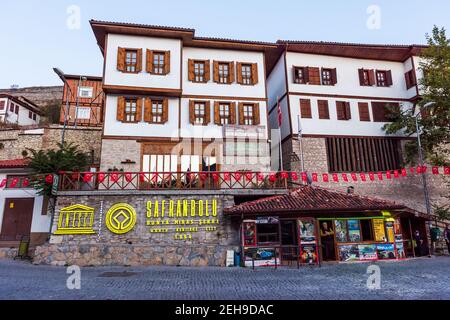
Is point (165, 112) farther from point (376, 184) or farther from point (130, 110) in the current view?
point (376, 184)

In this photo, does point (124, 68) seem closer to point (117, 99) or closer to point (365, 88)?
point (117, 99)

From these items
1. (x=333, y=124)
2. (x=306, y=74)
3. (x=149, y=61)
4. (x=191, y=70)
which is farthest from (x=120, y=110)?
(x=333, y=124)

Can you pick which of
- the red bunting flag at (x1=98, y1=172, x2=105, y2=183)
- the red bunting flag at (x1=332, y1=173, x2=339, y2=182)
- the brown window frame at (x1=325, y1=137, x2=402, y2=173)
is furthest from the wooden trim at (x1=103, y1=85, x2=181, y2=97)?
the red bunting flag at (x1=332, y1=173, x2=339, y2=182)

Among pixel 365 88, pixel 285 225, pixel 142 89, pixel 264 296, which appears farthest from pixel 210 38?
pixel 264 296

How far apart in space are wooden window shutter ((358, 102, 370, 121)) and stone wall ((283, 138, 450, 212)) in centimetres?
342

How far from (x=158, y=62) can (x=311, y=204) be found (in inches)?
483

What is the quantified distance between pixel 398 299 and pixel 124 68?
1721 centimetres

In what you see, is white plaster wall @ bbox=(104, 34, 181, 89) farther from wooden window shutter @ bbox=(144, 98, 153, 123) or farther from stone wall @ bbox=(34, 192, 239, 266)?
stone wall @ bbox=(34, 192, 239, 266)

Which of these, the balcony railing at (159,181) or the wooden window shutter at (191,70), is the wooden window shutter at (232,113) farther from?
the balcony railing at (159,181)

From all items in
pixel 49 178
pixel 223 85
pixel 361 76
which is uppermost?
pixel 361 76

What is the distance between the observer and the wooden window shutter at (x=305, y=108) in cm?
2052

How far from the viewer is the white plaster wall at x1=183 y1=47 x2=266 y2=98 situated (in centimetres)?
1959

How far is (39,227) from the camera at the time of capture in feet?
57.5

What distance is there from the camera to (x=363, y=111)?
21.2 meters
